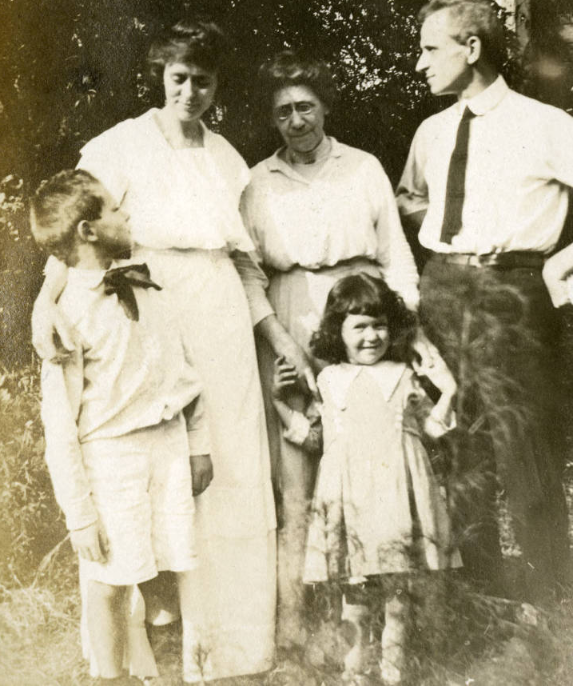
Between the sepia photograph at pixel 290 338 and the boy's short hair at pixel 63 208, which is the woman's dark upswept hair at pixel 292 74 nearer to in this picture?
the sepia photograph at pixel 290 338

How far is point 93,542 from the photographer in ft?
9.98

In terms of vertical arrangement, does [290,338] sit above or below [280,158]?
below

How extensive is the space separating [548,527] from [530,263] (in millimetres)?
984

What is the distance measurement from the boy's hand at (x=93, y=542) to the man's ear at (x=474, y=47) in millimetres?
2226

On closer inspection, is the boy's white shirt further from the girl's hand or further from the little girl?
the girl's hand

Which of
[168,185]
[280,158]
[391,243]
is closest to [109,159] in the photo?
[168,185]

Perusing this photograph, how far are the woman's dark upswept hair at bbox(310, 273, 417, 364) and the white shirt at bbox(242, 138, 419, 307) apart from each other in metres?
0.06

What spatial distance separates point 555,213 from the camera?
10.3 ft

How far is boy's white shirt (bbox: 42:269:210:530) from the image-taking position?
3047 millimetres

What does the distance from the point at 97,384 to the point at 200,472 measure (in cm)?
50

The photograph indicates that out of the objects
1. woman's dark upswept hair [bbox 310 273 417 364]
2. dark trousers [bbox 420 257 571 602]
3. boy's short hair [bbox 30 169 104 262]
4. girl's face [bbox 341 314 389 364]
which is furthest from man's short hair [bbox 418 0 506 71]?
boy's short hair [bbox 30 169 104 262]

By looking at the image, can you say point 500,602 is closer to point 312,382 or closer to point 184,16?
point 312,382

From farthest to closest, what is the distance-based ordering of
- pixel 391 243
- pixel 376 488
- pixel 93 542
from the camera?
1. pixel 391 243
2. pixel 376 488
3. pixel 93 542

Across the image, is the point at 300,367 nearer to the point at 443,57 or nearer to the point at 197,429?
the point at 197,429
